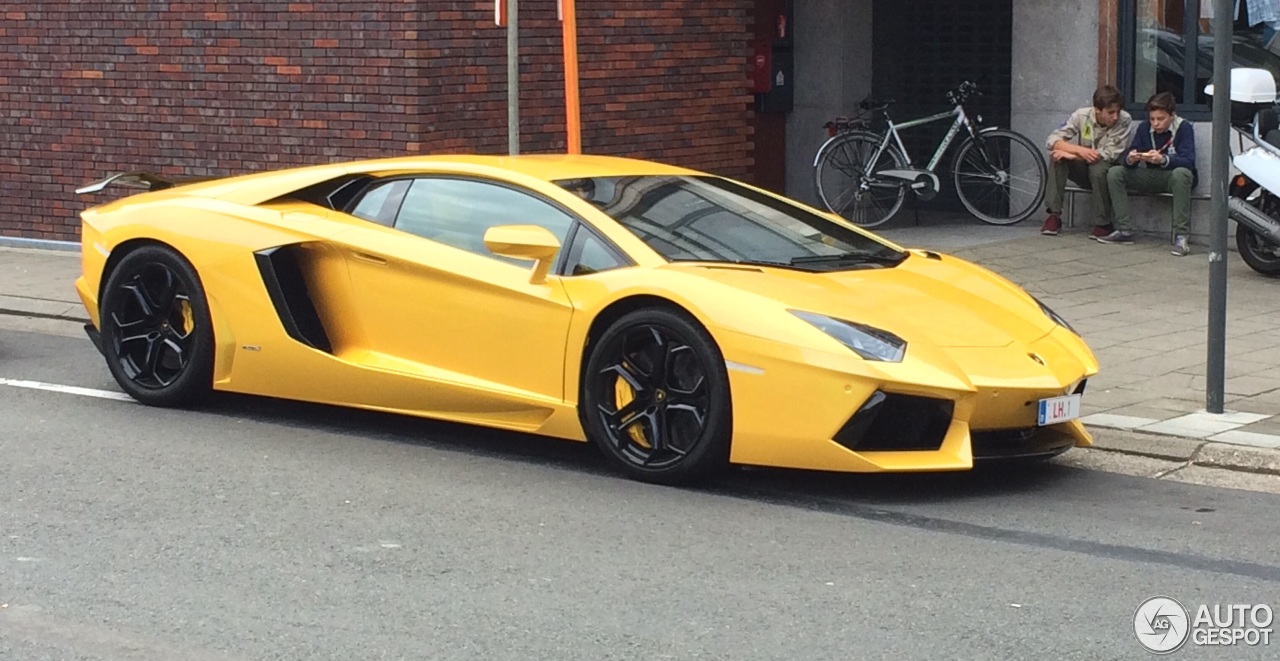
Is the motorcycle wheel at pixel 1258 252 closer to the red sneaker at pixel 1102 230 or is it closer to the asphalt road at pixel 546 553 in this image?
the red sneaker at pixel 1102 230

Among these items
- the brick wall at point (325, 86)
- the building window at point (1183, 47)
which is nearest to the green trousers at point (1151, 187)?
the building window at point (1183, 47)

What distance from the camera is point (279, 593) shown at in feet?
18.4

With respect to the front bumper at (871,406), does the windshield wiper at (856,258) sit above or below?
above

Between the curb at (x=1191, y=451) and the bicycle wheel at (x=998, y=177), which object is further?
the bicycle wheel at (x=998, y=177)

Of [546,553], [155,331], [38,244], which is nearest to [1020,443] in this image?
[546,553]

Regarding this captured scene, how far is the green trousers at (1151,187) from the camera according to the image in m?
13.7

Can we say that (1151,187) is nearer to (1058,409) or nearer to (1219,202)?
(1219,202)

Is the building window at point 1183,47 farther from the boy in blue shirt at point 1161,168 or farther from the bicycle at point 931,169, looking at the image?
the bicycle at point 931,169

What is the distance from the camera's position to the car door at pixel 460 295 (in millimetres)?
7359

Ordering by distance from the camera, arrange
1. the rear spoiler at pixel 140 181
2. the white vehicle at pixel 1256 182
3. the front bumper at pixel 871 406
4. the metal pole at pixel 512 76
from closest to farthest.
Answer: the front bumper at pixel 871 406
the rear spoiler at pixel 140 181
the metal pole at pixel 512 76
the white vehicle at pixel 1256 182

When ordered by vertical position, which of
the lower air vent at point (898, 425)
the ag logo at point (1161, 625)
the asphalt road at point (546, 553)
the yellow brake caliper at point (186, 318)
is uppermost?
the yellow brake caliper at point (186, 318)

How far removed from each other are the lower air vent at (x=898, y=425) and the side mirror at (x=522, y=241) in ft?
4.55

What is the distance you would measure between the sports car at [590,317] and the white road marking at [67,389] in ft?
0.99

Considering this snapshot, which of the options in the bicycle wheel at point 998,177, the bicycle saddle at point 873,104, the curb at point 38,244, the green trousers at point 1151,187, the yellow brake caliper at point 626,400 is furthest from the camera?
the bicycle saddle at point 873,104
